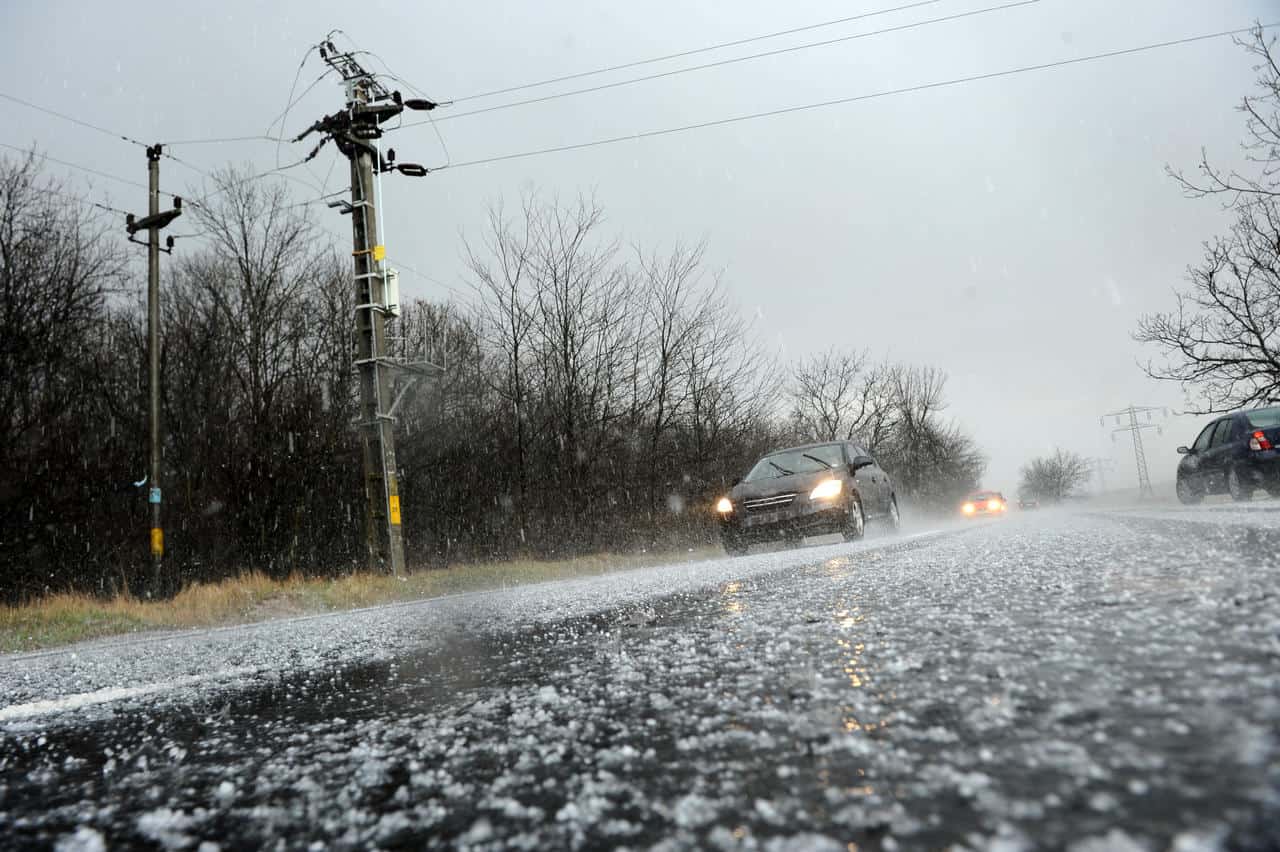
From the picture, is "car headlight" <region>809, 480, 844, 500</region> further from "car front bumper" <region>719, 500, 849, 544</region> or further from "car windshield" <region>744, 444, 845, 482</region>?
"car windshield" <region>744, 444, 845, 482</region>

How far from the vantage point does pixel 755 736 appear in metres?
1.36

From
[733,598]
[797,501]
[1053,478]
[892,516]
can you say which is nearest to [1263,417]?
[892,516]

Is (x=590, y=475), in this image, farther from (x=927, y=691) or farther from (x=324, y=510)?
(x=927, y=691)

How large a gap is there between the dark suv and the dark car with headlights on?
6058mm

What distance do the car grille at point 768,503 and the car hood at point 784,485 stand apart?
52mm

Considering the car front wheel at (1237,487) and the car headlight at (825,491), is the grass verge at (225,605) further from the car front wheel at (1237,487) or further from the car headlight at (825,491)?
the car front wheel at (1237,487)

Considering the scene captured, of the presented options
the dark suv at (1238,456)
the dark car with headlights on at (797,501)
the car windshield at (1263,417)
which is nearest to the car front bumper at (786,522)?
the dark car with headlights on at (797,501)

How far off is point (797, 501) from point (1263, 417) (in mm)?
7844

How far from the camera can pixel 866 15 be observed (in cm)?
1973

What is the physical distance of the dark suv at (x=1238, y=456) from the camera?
461 inches

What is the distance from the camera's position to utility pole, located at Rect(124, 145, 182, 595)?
13.4m

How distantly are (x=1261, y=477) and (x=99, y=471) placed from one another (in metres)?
22.0

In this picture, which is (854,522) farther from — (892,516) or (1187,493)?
(1187,493)

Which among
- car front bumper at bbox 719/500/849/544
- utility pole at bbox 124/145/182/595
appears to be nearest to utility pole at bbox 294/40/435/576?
utility pole at bbox 124/145/182/595
